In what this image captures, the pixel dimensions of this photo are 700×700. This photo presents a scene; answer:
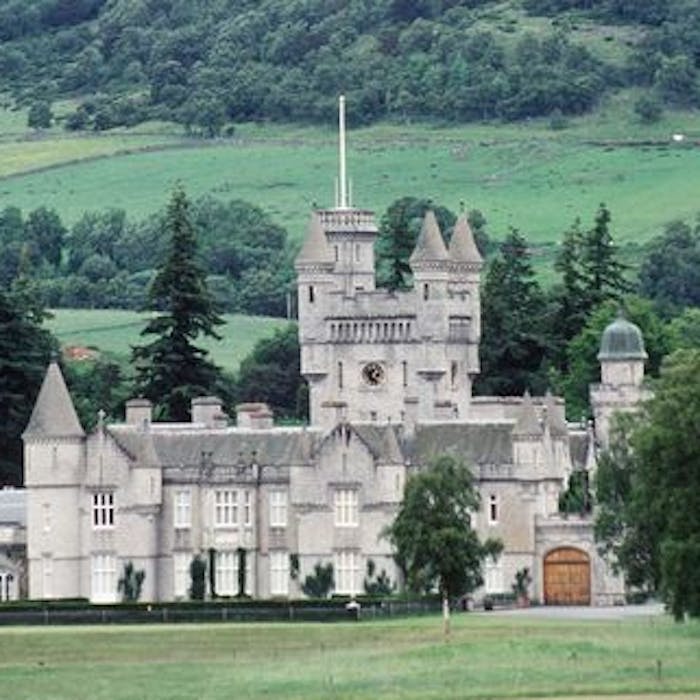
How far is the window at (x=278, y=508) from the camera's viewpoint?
149250 mm

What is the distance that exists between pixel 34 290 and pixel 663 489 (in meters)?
67.1

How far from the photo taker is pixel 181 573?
490 feet

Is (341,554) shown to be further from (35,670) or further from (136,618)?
(35,670)

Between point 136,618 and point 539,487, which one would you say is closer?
point 136,618

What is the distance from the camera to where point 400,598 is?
139500 millimetres

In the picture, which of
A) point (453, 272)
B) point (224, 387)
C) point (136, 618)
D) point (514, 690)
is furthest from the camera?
point (224, 387)

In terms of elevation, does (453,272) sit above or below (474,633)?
above

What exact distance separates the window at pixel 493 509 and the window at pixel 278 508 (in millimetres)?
6577

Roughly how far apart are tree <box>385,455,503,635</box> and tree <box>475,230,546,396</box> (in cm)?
3349

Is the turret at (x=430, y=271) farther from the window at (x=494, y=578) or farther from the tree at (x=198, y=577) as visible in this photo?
the tree at (x=198, y=577)

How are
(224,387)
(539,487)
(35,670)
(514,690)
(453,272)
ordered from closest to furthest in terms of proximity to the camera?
(514,690) → (35,670) → (539,487) → (453,272) → (224,387)

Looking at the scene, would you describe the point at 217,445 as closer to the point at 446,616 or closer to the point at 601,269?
the point at 446,616

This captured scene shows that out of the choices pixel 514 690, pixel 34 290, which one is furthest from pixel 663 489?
pixel 34 290

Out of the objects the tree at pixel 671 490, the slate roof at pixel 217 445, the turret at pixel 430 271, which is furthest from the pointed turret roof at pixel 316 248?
the tree at pixel 671 490
